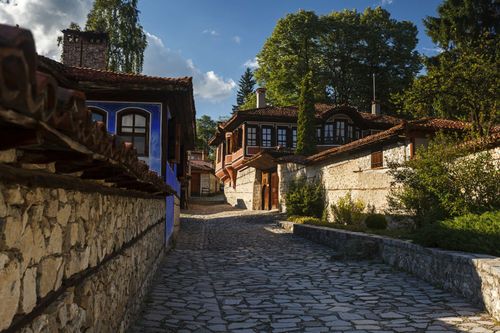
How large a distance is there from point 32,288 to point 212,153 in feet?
222

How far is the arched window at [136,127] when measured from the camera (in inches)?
439

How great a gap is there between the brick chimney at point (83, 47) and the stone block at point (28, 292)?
13.6m

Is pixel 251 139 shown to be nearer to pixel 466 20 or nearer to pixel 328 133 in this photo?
pixel 328 133

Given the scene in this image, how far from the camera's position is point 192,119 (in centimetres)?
1417

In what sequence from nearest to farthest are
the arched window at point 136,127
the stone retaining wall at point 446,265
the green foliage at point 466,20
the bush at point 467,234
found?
the stone retaining wall at point 446,265 < the bush at point 467,234 < the arched window at point 136,127 < the green foliage at point 466,20

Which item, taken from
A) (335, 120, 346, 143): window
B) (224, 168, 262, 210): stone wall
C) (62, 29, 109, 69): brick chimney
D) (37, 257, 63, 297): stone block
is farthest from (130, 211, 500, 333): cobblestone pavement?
(335, 120, 346, 143): window

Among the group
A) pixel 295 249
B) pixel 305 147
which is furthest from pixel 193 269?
pixel 305 147

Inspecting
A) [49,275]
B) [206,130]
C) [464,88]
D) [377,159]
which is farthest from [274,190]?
[206,130]

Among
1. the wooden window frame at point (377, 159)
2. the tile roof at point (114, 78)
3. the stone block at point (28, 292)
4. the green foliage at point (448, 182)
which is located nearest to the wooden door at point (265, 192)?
the wooden window frame at point (377, 159)

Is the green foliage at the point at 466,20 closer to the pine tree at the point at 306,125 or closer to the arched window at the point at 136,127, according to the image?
the pine tree at the point at 306,125

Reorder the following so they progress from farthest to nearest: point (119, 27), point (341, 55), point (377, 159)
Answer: point (341, 55) → point (119, 27) → point (377, 159)

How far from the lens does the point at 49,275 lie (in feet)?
7.34

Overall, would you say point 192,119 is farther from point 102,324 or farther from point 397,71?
point 397,71

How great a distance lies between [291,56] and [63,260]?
4057cm
